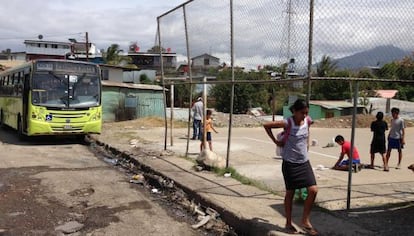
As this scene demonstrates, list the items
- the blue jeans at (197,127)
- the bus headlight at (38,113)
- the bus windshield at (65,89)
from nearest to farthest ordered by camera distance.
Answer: the bus headlight at (38,113)
the bus windshield at (65,89)
the blue jeans at (197,127)

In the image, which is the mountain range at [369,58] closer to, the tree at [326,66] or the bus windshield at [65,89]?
the tree at [326,66]

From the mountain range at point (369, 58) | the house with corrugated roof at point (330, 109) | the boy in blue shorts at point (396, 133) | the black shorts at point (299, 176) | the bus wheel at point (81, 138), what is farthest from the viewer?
the house with corrugated roof at point (330, 109)

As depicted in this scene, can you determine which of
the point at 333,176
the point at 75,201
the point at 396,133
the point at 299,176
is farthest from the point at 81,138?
the point at 299,176

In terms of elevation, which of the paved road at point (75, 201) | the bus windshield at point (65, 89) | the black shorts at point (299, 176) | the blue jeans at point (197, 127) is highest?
the bus windshield at point (65, 89)

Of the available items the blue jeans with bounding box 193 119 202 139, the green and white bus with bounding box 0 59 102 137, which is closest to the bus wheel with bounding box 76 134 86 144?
the green and white bus with bounding box 0 59 102 137

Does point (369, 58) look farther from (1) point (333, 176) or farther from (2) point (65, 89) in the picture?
(2) point (65, 89)

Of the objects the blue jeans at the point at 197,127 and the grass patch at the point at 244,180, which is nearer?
the grass patch at the point at 244,180

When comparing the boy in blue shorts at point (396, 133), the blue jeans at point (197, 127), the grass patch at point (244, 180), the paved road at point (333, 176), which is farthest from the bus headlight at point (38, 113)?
the boy in blue shorts at point (396, 133)

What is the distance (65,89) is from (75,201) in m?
8.33

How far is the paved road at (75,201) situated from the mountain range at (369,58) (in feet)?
9.69

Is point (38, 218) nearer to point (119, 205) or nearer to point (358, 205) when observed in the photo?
point (119, 205)

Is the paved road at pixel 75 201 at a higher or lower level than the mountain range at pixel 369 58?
lower

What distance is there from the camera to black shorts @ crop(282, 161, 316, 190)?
515cm

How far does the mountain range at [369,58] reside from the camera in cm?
579
